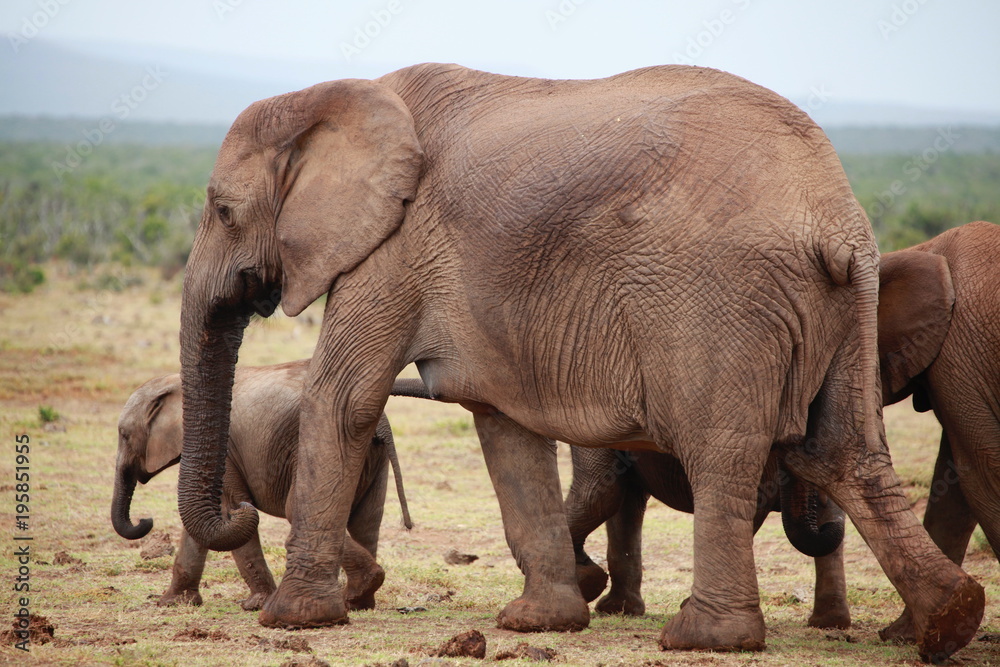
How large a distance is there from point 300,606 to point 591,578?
2.07 meters

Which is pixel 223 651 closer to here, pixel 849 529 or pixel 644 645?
pixel 644 645

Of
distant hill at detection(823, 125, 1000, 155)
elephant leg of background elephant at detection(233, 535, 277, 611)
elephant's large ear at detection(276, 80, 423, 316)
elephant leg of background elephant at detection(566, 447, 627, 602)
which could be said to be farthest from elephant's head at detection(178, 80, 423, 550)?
distant hill at detection(823, 125, 1000, 155)

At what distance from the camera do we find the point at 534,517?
6.15 meters

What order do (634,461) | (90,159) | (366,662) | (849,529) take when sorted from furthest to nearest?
1. (90,159)
2. (849,529)
3. (634,461)
4. (366,662)

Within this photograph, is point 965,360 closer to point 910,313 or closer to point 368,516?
point 910,313

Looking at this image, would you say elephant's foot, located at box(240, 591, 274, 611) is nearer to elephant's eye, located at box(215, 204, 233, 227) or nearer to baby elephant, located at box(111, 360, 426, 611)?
baby elephant, located at box(111, 360, 426, 611)

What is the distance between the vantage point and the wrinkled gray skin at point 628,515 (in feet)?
22.1

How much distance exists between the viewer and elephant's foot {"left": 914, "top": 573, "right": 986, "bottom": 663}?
4.82 m

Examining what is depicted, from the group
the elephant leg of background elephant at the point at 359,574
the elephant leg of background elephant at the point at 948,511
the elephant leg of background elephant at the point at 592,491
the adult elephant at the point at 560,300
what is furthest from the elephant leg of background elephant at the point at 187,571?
the elephant leg of background elephant at the point at 948,511

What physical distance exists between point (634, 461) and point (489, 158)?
7.79 ft

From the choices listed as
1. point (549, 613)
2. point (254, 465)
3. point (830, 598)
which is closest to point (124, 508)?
point (254, 465)

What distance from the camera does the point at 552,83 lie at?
593 cm

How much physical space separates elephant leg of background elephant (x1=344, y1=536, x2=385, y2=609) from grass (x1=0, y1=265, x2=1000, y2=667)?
0.91ft

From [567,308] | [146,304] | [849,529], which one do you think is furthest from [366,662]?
[146,304]
